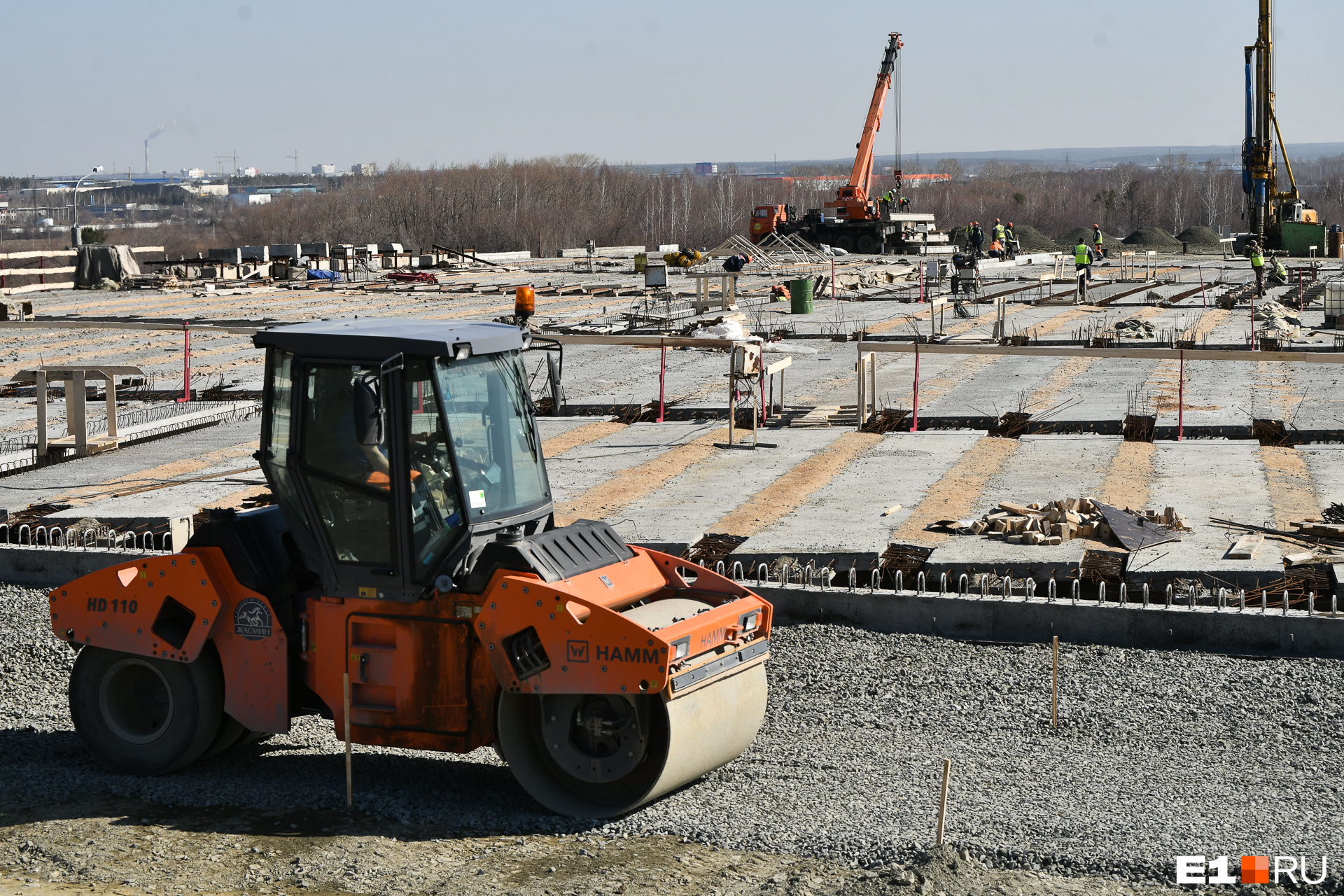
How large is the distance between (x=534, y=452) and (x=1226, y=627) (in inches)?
209

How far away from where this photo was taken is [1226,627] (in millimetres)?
9930

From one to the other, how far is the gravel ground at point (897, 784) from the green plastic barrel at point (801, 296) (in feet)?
86.6

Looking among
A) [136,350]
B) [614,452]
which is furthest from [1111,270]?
[614,452]

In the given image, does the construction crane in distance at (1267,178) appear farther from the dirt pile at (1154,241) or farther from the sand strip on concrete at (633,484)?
the sand strip on concrete at (633,484)

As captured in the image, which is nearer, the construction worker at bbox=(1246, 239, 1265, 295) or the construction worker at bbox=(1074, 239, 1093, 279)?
the construction worker at bbox=(1246, 239, 1265, 295)

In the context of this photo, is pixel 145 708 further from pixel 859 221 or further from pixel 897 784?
pixel 859 221

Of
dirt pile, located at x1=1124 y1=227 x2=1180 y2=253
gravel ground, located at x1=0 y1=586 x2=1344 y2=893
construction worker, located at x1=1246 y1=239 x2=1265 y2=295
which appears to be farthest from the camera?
dirt pile, located at x1=1124 y1=227 x2=1180 y2=253

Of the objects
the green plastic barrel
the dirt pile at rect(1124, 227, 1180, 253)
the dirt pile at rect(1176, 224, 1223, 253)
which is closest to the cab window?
the green plastic barrel

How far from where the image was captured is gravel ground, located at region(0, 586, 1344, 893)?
258 inches

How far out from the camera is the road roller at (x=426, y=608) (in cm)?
695

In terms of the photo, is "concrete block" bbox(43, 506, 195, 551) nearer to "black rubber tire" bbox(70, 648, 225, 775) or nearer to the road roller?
"black rubber tire" bbox(70, 648, 225, 775)

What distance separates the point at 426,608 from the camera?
23.9 feet

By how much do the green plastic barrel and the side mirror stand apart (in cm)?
2940

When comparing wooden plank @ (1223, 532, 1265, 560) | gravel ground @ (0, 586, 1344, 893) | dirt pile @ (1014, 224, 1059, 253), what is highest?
dirt pile @ (1014, 224, 1059, 253)
